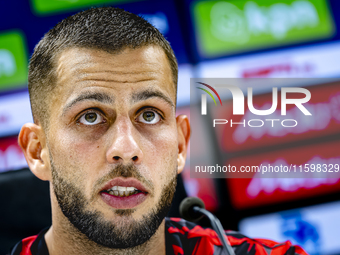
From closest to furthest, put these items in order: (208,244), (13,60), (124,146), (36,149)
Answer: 1. (124,146)
2. (36,149)
3. (208,244)
4. (13,60)

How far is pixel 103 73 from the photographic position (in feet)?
2.74

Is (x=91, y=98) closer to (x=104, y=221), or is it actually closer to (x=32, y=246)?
(x=104, y=221)

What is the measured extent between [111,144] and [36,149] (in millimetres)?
258

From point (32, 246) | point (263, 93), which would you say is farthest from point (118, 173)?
point (263, 93)

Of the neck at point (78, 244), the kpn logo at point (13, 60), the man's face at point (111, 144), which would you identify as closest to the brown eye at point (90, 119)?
the man's face at point (111, 144)

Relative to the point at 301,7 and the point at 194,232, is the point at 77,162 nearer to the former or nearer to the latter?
the point at 194,232

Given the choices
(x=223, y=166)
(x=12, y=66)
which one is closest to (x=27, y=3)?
(x=12, y=66)

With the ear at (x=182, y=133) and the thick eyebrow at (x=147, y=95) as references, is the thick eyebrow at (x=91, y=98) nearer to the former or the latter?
the thick eyebrow at (x=147, y=95)

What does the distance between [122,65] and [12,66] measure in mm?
1299

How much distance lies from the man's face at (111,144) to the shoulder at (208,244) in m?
0.23

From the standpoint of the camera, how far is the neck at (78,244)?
84 cm

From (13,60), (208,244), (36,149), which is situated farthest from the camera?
(13,60)

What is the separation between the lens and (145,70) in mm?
871

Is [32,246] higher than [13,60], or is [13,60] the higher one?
[13,60]
